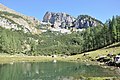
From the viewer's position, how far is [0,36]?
7234 inches

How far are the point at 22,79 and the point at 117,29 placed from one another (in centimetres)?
10816

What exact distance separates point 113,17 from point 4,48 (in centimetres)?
7959

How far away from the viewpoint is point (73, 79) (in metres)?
55.5

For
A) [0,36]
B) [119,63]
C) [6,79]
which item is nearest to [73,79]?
[6,79]

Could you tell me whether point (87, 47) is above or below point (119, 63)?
above

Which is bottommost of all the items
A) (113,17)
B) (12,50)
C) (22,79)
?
(22,79)

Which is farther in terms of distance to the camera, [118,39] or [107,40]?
[107,40]

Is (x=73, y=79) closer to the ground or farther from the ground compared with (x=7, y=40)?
closer to the ground

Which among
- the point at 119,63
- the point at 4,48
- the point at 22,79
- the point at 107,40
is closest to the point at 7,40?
the point at 4,48

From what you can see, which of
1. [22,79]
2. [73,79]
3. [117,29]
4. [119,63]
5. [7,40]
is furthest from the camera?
[7,40]

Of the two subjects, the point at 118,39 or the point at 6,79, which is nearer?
the point at 6,79

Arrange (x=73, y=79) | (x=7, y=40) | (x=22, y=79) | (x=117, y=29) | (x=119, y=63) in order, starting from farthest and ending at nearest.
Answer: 1. (x=7, y=40)
2. (x=117, y=29)
3. (x=119, y=63)
4. (x=22, y=79)
5. (x=73, y=79)

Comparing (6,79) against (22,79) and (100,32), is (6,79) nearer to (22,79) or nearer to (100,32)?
(22,79)

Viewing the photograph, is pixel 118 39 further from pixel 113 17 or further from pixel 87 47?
pixel 87 47
